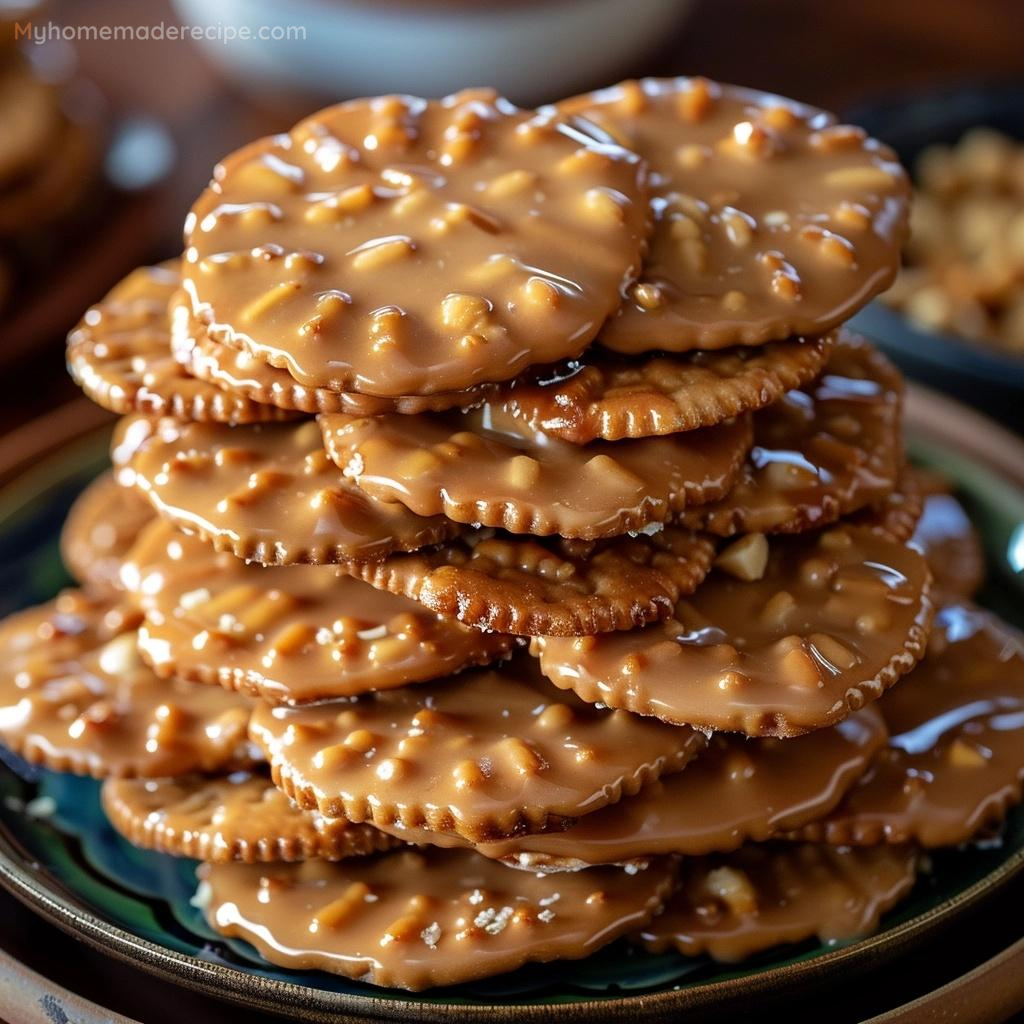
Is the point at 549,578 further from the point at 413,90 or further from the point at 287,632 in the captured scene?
the point at 413,90

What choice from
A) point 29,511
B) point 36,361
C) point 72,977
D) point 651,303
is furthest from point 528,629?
point 36,361

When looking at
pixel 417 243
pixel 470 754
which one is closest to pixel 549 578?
pixel 470 754

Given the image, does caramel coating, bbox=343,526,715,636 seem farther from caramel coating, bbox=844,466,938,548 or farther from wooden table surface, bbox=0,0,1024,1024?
wooden table surface, bbox=0,0,1024,1024

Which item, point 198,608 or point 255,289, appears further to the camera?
point 198,608

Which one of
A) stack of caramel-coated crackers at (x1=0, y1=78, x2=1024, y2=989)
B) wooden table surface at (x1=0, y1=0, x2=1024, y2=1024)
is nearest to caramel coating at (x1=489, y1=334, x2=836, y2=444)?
stack of caramel-coated crackers at (x1=0, y1=78, x2=1024, y2=989)

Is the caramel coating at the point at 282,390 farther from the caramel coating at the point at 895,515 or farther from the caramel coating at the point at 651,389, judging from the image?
the caramel coating at the point at 895,515

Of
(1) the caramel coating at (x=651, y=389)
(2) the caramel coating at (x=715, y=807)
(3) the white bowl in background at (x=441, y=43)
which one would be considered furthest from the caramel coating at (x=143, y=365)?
(3) the white bowl in background at (x=441, y=43)

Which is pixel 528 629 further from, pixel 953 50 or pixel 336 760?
pixel 953 50
